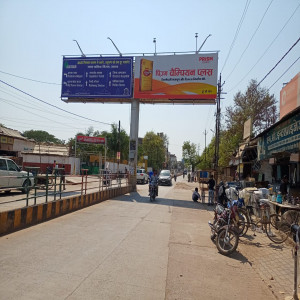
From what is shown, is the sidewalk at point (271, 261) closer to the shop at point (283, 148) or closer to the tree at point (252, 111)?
the shop at point (283, 148)

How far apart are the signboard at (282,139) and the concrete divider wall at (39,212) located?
8.43 metres

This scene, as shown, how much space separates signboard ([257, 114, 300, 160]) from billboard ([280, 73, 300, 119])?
6.34 ft

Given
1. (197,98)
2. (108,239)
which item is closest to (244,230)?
(108,239)

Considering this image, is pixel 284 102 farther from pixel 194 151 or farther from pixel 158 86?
pixel 194 151

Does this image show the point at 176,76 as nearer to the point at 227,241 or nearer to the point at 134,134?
the point at 134,134

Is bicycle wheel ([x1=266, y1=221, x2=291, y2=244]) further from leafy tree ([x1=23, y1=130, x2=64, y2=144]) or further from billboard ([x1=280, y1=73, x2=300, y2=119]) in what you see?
leafy tree ([x1=23, y1=130, x2=64, y2=144])

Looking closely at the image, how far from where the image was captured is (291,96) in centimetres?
1422

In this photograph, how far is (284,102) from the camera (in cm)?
1554

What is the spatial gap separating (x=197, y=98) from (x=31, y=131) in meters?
83.9

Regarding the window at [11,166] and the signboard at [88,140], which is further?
the signboard at [88,140]

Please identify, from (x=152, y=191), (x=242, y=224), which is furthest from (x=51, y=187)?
(x=242, y=224)

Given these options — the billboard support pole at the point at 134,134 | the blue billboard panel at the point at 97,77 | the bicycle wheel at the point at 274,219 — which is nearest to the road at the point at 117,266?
the bicycle wheel at the point at 274,219

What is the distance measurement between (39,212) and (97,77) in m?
15.9

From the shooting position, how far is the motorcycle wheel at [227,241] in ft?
21.0
